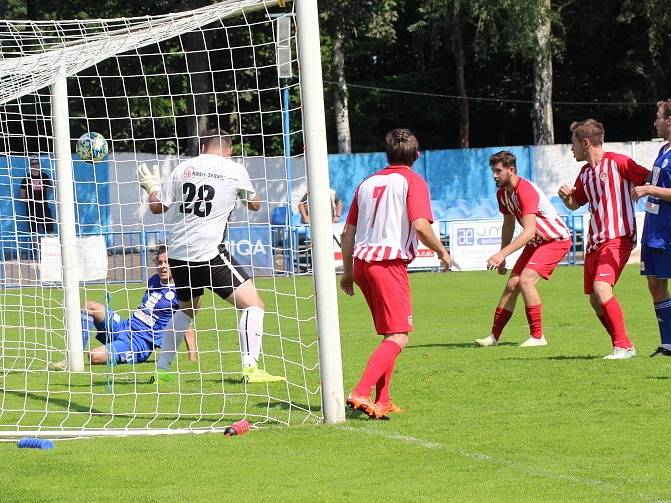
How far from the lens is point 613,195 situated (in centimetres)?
1059

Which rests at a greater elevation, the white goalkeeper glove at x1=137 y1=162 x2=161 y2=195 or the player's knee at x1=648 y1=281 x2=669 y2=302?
the white goalkeeper glove at x1=137 y1=162 x2=161 y2=195

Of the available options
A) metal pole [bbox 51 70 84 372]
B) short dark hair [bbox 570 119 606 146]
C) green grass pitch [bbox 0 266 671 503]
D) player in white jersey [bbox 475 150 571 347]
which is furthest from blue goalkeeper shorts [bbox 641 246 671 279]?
metal pole [bbox 51 70 84 372]

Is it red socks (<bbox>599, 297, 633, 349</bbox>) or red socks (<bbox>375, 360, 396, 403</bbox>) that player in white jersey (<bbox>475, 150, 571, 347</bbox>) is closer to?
red socks (<bbox>599, 297, 633, 349</bbox>)

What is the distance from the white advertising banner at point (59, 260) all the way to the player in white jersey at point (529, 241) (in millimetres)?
3987

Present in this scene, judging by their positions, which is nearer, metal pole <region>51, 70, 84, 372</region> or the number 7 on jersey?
the number 7 on jersey

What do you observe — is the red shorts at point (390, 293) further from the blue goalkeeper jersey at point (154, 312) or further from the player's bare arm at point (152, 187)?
the blue goalkeeper jersey at point (154, 312)

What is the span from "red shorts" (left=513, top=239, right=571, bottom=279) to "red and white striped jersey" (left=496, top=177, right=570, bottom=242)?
0.22 feet

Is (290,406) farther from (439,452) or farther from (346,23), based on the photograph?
(346,23)

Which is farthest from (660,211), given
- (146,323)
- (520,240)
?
(146,323)

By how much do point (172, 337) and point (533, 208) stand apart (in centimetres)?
380

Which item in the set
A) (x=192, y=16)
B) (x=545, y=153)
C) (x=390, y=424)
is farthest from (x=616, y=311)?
(x=545, y=153)

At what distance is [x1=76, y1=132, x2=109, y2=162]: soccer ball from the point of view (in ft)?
42.0

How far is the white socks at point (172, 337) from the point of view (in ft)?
32.9

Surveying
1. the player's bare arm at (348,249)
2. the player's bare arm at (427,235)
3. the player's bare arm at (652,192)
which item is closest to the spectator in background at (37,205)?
the player's bare arm at (348,249)
